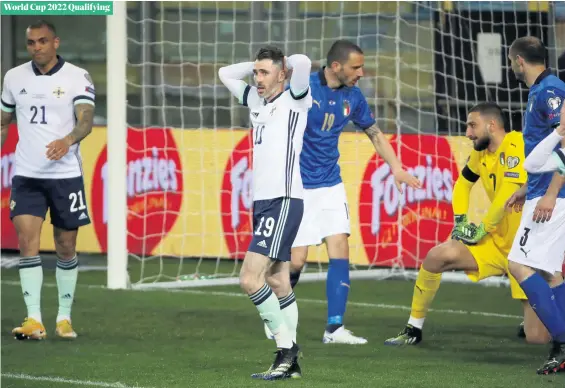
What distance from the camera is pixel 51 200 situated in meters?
8.62

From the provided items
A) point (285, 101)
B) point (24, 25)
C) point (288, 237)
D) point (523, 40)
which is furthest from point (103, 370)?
point (24, 25)

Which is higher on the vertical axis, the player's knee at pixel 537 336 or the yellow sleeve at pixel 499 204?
the yellow sleeve at pixel 499 204

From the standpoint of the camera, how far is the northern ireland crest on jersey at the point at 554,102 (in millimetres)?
7070

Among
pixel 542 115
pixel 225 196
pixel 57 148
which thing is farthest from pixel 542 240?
pixel 225 196

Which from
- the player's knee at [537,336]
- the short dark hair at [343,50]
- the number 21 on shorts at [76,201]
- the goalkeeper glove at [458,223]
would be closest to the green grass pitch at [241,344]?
the player's knee at [537,336]

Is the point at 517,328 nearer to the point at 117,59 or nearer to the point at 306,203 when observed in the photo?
the point at 306,203

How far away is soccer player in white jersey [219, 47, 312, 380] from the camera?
6902 mm

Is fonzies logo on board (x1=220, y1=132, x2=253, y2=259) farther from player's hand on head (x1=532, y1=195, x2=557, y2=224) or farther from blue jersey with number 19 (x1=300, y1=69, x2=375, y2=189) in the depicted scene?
player's hand on head (x1=532, y1=195, x2=557, y2=224)

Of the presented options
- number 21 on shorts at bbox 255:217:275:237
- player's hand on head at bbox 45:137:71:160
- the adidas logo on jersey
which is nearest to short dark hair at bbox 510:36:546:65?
number 21 on shorts at bbox 255:217:275:237

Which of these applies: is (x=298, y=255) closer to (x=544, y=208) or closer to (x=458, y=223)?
(x=458, y=223)

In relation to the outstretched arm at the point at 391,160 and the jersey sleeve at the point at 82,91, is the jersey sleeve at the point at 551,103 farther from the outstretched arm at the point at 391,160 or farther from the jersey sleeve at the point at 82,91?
the jersey sleeve at the point at 82,91

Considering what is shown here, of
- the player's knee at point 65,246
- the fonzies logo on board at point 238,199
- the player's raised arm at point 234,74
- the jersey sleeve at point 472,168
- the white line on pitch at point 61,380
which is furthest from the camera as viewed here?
the fonzies logo on board at point 238,199

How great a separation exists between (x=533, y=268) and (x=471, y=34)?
6.09 meters

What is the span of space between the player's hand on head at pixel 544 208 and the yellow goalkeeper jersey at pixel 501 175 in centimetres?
133
